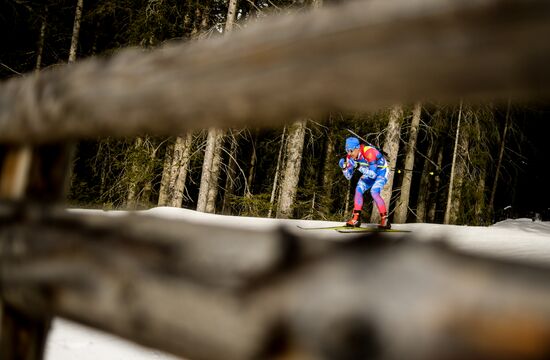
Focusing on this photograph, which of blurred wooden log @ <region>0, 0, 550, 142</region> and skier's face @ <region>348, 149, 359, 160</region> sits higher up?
skier's face @ <region>348, 149, 359, 160</region>

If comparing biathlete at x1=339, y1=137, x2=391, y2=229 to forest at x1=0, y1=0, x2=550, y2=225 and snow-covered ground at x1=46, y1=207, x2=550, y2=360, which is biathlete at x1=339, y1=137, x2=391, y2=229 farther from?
forest at x1=0, y1=0, x2=550, y2=225

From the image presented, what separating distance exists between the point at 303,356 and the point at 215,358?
0.47 ft

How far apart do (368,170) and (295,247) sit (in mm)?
6870

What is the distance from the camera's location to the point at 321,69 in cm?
51

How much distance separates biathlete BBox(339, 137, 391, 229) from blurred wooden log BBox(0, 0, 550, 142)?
657cm

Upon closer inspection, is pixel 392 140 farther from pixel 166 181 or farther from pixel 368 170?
pixel 166 181

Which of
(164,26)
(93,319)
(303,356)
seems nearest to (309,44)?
(303,356)

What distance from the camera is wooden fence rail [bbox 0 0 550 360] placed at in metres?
0.40

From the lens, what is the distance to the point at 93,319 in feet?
2.26

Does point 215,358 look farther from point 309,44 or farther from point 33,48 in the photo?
point 33,48

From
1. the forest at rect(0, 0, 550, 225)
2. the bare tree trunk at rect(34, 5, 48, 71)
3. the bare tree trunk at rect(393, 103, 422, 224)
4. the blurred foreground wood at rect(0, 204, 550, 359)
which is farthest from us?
the bare tree trunk at rect(34, 5, 48, 71)

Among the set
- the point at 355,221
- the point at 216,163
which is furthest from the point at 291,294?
the point at 216,163

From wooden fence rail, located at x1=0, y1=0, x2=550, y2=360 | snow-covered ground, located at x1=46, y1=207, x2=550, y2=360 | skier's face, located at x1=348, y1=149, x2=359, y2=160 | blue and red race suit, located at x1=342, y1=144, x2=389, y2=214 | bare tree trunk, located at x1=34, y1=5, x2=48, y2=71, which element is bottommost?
snow-covered ground, located at x1=46, y1=207, x2=550, y2=360

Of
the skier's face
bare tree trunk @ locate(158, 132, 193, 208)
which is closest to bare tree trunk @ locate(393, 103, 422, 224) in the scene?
the skier's face
